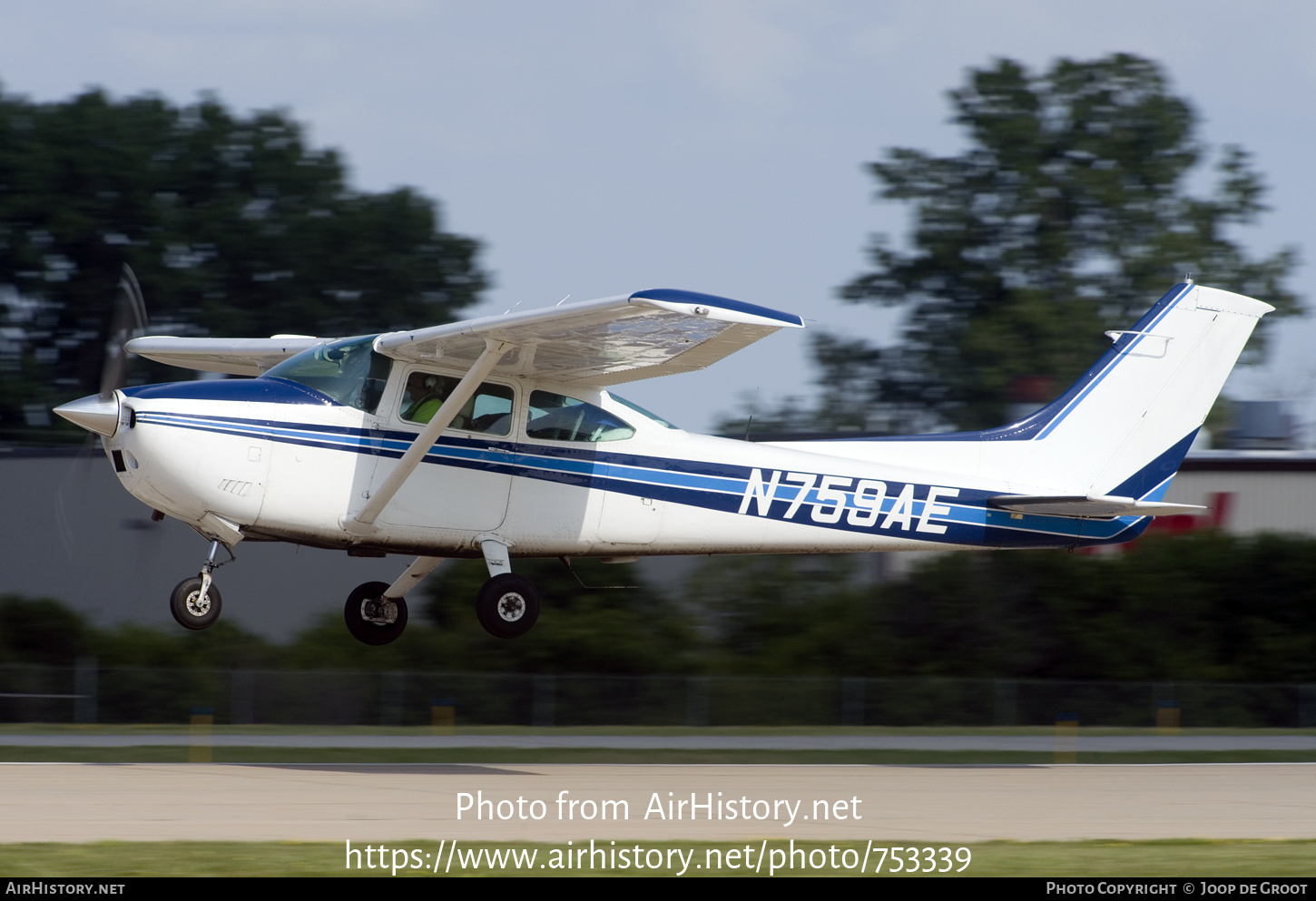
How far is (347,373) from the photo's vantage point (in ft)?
46.1

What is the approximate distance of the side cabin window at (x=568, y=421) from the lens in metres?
14.5

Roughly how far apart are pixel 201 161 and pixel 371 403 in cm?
3210

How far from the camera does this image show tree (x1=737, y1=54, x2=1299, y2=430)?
4084cm

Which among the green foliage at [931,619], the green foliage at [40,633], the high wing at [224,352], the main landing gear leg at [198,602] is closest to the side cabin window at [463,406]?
Result: the main landing gear leg at [198,602]

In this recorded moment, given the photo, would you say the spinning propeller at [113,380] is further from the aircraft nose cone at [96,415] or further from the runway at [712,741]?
the runway at [712,741]

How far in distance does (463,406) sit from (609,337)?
5.07ft

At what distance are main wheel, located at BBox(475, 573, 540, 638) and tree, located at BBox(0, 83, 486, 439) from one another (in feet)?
86.9

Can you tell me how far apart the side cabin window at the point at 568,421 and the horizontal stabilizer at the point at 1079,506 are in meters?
4.01

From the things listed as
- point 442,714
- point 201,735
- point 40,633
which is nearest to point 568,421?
point 201,735

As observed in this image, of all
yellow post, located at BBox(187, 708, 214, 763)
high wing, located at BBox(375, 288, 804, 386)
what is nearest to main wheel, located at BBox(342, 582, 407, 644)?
yellow post, located at BBox(187, 708, 214, 763)

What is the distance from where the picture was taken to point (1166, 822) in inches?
472

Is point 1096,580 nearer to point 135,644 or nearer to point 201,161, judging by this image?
point 135,644

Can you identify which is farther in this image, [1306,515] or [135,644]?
[1306,515]
